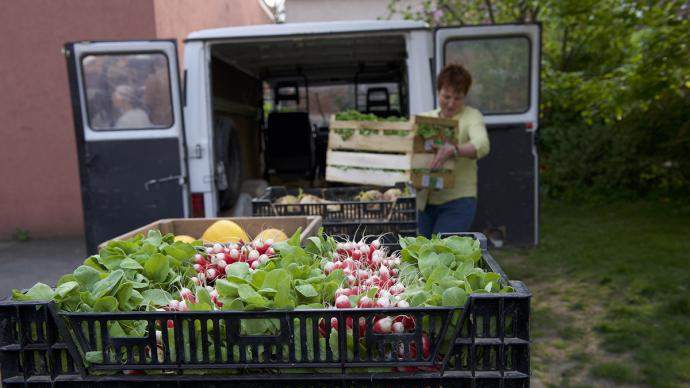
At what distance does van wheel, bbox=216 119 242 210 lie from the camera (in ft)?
19.5

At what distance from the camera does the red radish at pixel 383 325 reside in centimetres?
141

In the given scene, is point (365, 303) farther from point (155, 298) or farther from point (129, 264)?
point (129, 264)

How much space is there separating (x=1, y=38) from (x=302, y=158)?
15.0 feet

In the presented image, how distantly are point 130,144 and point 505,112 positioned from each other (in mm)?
3070

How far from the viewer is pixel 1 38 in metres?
8.79

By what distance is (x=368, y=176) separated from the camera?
4.64 metres

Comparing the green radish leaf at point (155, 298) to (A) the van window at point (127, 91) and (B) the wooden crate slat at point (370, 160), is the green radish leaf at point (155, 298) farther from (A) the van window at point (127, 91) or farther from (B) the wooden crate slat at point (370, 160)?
(A) the van window at point (127, 91)

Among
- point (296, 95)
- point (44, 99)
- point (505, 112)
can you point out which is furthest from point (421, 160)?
point (44, 99)

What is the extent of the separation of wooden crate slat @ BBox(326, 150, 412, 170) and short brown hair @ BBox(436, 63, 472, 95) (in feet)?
1.85

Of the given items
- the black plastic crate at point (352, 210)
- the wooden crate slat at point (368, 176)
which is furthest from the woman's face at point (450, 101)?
the black plastic crate at point (352, 210)

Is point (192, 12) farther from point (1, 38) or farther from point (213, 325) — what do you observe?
point (213, 325)

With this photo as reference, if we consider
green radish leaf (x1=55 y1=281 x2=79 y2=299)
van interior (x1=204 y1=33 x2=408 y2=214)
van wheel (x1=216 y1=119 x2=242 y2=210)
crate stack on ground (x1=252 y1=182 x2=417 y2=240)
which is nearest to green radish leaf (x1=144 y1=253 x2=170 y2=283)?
green radish leaf (x1=55 y1=281 x2=79 y2=299)

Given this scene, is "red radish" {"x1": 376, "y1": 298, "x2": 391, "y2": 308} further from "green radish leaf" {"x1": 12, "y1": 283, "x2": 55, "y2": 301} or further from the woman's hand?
the woman's hand

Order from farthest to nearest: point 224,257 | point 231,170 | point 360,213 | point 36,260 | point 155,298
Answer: point 36,260
point 231,170
point 360,213
point 224,257
point 155,298
